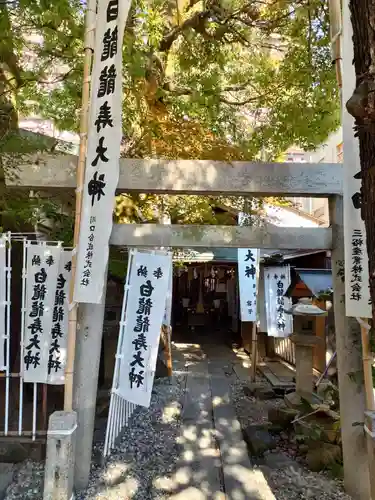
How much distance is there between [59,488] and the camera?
3.42m

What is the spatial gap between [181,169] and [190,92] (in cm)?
309

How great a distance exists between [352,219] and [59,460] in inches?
140

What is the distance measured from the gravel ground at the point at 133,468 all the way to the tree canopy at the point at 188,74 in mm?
3725

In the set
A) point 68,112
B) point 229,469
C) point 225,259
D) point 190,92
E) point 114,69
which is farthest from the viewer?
point 225,259

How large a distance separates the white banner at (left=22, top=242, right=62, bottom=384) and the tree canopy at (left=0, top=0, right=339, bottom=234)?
4.23 ft

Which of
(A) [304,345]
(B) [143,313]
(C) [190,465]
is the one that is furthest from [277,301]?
(C) [190,465]

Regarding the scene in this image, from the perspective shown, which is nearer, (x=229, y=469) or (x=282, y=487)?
(x=282, y=487)

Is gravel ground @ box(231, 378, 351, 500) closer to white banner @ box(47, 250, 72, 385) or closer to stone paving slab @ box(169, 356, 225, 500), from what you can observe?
stone paving slab @ box(169, 356, 225, 500)

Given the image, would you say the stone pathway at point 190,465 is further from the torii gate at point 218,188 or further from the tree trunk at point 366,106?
the tree trunk at point 366,106

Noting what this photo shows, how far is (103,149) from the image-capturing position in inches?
152

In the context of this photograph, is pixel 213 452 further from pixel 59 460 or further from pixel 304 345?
pixel 304 345

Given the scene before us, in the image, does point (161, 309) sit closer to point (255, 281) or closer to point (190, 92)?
point (190, 92)

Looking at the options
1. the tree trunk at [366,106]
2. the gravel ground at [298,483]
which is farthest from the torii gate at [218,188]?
the tree trunk at [366,106]

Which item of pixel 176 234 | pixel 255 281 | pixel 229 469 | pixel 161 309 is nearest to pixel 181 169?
pixel 176 234
